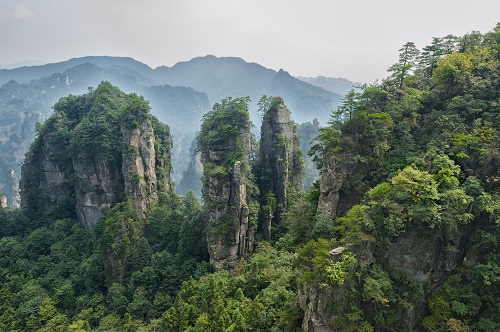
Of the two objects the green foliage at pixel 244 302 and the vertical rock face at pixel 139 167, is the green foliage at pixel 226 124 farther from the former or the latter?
the green foliage at pixel 244 302

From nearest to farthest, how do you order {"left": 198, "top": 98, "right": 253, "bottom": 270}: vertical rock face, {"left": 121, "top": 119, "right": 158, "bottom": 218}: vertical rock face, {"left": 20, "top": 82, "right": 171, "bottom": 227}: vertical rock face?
{"left": 198, "top": 98, "right": 253, "bottom": 270}: vertical rock face < {"left": 121, "top": 119, "right": 158, "bottom": 218}: vertical rock face < {"left": 20, "top": 82, "right": 171, "bottom": 227}: vertical rock face

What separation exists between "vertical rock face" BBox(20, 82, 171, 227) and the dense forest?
0.22 meters

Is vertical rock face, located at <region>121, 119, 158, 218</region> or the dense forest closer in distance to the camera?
the dense forest

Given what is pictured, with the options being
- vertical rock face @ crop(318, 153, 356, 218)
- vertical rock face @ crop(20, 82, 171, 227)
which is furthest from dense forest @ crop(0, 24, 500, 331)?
vertical rock face @ crop(20, 82, 171, 227)

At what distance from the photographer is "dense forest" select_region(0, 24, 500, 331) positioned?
14156mm

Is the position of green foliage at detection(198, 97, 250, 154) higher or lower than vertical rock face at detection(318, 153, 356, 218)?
higher

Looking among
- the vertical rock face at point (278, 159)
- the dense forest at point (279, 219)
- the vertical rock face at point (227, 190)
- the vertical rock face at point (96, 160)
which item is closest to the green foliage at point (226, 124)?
the vertical rock face at point (227, 190)

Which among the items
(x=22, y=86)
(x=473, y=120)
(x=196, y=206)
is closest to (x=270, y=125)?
(x=196, y=206)

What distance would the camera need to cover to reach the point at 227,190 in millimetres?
30797

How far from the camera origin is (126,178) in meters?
36.5

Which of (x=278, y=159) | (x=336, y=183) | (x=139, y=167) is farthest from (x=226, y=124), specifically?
(x=336, y=183)

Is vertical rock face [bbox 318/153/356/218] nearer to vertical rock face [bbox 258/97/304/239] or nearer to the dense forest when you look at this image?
the dense forest

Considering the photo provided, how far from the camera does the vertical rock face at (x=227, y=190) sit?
30328 mm

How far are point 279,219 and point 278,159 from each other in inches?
280
